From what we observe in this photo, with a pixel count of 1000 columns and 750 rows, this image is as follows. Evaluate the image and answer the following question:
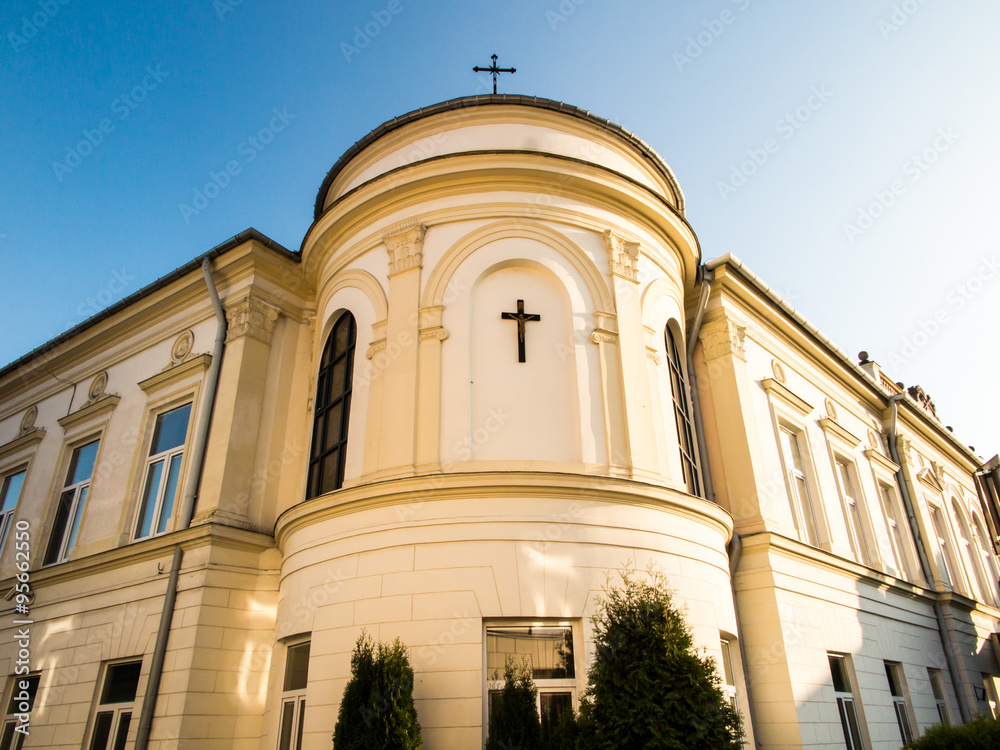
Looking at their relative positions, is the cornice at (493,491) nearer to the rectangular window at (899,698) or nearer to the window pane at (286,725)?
the window pane at (286,725)

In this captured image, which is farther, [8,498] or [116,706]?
[8,498]

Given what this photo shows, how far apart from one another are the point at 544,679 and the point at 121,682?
276 inches

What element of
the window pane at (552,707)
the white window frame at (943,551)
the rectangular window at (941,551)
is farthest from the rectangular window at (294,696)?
the rectangular window at (941,551)

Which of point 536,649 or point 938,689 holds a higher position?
point 938,689

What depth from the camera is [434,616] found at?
855 centimetres

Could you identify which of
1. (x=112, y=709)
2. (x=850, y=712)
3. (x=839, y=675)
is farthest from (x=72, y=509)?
(x=850, y=712)

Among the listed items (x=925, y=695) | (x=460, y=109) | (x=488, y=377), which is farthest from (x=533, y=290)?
(x=925, y=695)

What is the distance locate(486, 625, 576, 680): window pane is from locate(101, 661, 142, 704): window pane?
5896 mm

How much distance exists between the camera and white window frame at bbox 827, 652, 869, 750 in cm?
1220

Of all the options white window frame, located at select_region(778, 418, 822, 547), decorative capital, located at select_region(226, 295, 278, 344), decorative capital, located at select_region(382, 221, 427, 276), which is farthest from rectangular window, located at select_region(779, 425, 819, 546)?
decorative capital, located at select_region(226, 295, 278, 344)

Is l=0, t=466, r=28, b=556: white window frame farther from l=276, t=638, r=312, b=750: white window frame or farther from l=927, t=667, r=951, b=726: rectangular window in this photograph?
l=927, t=667, r=951, b=726: rectangular window

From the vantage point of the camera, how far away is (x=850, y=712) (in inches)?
494

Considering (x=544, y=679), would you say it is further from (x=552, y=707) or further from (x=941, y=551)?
(x=941, y=551)

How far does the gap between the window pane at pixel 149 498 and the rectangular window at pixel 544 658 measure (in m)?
7.14
